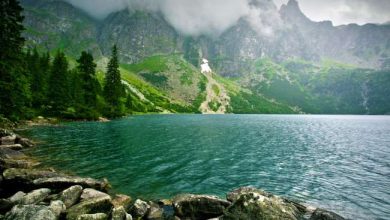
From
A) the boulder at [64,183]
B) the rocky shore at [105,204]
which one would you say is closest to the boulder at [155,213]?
the rocky shore at [105,204]

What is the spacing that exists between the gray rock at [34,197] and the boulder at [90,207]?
389 centimetres

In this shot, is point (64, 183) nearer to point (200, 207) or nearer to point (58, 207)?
point (58, 207)

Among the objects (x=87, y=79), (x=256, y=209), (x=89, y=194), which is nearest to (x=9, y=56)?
(x=89, y=194)

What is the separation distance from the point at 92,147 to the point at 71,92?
58189mm

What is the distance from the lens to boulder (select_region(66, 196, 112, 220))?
16.2 meters

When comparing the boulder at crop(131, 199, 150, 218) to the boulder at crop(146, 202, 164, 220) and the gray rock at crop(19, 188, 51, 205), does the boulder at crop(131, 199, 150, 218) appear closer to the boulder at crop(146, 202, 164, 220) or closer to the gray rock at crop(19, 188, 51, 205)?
the boulder at crop(146, 202, 164, 220)

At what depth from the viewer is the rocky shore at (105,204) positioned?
48.4 ft

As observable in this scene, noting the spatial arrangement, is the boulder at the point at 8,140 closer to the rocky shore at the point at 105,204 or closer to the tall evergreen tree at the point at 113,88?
the rocky shore at the point at 105,204

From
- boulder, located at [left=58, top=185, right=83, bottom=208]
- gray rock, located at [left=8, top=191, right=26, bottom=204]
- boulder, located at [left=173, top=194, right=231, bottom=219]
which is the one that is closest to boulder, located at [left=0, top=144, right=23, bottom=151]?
gray rock, located at [left=8, top=191, right=26, bottom=204]

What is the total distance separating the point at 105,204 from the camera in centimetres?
1805

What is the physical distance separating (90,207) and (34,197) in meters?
4.99

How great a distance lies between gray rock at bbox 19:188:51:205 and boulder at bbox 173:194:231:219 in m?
10.1

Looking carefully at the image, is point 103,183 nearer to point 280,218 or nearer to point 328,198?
point 280,218

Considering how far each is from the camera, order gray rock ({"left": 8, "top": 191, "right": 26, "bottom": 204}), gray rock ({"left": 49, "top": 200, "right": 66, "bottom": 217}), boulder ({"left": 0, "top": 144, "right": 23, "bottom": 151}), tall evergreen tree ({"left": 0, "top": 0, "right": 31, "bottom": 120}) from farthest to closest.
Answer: tall evergreen tree ({"left": 0, "top": 0, "right": 31, "bottom": 120})
boulder ({"left": 0, "top": 144, "right": 23, "bottom": 151})
gray rock ({"left": 8, "top": 191, "right": 26, "bottom": 204})
gray rock ({"left": 49, "top": 200, "right": 66, "bottom": 217})
